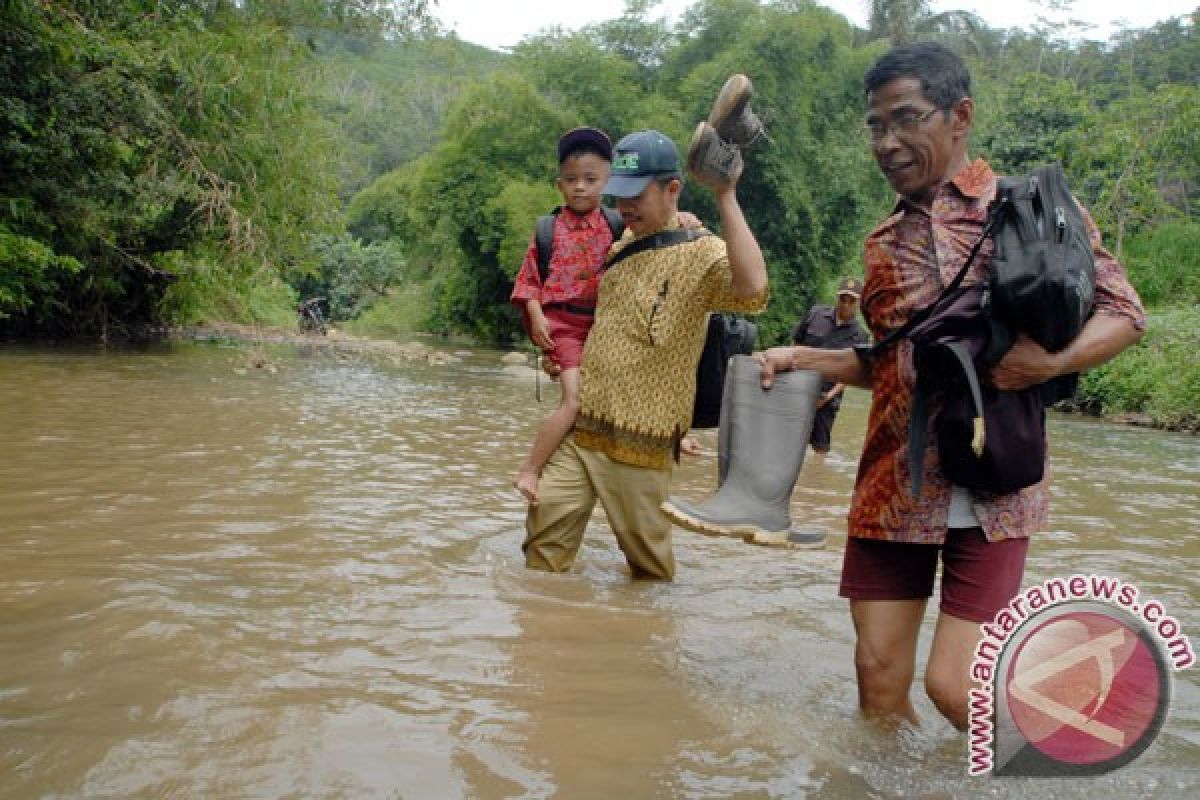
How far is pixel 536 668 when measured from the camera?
3.36 meters

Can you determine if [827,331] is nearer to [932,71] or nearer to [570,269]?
[570,269]

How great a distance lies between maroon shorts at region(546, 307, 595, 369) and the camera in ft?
14.2

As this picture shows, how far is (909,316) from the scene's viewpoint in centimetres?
269

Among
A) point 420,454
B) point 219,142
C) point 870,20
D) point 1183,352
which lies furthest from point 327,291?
point 420,454

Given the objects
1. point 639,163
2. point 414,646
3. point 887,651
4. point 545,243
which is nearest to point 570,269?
point 545,243

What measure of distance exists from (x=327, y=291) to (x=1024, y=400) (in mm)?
49315

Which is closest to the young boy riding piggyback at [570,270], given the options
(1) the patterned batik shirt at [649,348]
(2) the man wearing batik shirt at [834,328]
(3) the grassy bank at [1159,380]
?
(1) the patterned batik shirt at [649,348]

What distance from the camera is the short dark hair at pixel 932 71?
2.60 meters

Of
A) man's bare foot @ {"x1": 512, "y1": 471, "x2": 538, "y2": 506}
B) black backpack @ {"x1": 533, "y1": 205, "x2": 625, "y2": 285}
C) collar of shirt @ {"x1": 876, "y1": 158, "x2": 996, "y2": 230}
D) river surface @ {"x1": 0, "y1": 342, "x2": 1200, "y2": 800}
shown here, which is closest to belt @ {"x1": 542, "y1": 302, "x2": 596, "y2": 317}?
black backpack @ {"x1": 533, "y1": 205, "x2": 625, "y2": 285}

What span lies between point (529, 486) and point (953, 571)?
2.04 metres

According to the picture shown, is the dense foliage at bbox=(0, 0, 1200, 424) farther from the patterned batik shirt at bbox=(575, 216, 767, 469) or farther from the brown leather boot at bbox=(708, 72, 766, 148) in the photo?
the brown leather boot at bbox=(708, 72, 766, 148)

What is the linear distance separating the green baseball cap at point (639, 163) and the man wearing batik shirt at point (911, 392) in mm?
1172

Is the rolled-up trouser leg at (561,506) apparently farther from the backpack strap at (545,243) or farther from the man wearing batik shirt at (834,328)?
the man wearing batik shirt at (834,328)

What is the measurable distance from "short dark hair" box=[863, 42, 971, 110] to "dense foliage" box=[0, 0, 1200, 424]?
963cm
